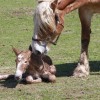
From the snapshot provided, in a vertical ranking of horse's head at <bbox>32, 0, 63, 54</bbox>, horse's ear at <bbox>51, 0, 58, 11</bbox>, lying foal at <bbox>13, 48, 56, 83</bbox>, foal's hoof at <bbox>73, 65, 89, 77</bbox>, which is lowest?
foal's hoof at <bbox>73, 65, 89, 77</bbox>

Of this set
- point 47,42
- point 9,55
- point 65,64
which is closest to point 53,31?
point 47,42

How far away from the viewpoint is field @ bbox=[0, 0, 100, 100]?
7500 mm

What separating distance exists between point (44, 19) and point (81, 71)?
160 centimetres

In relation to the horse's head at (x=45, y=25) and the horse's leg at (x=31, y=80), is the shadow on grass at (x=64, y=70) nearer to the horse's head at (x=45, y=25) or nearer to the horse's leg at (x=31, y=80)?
the horse's leg at (x=31, y=80)

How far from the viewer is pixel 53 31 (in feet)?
25.4

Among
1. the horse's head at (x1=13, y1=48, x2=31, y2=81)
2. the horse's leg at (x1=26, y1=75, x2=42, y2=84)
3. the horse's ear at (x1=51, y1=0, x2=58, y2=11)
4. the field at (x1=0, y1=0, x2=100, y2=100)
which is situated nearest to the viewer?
the field at (x1=0, y1=0, x2=100, y2=100)

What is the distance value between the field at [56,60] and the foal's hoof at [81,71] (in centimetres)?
10

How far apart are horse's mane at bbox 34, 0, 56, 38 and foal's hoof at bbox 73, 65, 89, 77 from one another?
1295 mm

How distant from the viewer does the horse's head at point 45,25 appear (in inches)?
298

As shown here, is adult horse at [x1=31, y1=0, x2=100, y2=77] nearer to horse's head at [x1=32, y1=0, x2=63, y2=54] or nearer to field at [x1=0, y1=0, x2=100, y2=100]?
horse's head at [x1=32, y1=0, x2=63, y2=54]

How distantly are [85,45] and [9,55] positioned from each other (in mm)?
2215

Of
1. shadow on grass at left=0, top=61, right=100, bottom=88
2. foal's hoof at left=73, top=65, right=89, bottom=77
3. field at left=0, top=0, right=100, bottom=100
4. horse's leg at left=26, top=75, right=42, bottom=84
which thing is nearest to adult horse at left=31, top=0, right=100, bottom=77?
horse's leg at left=26, top=75, right=42, bottom=84

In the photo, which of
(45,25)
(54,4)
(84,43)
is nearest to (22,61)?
(45,25)

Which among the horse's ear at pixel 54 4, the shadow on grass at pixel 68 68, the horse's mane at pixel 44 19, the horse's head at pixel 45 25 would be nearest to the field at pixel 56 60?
the shadow on grass at pixel 68 68
